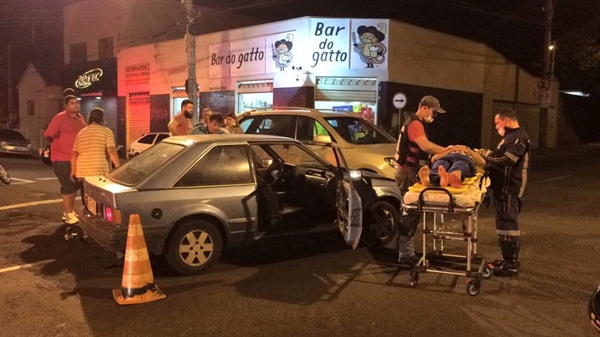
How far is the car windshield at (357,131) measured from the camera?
9922mm


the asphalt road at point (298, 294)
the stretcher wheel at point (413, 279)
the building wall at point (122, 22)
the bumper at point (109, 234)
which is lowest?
the asphalt road at point (298, 294)

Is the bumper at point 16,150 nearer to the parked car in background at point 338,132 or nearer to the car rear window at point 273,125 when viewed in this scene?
the car rear window at point 273,125

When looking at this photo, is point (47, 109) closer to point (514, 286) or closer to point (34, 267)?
point (34, 267)

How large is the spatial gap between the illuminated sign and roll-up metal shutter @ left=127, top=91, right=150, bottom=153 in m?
2.75

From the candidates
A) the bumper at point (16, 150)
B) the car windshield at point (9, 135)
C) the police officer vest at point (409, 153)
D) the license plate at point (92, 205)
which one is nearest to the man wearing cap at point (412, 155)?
the police officer vest at point (409, 153)

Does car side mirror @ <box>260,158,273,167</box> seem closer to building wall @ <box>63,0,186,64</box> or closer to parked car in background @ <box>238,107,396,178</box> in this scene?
parked car in background @ <box>238,107,396,178</box>

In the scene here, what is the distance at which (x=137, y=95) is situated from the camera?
85.9ft

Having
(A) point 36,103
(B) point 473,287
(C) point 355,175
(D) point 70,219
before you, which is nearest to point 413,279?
(B) point 473,287

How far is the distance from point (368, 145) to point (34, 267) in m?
5.66

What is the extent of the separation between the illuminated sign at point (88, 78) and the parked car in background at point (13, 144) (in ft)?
18.5

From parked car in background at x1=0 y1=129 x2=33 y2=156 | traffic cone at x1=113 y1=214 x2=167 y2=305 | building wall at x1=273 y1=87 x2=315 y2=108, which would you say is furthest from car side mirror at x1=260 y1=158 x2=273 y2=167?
parked car in background at x1=0 y1=129 x2=33 y2=156


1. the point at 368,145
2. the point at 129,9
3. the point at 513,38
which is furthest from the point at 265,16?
the point at 368,145

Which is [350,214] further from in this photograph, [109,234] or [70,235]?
[70,235]

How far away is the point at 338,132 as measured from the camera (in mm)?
9867
